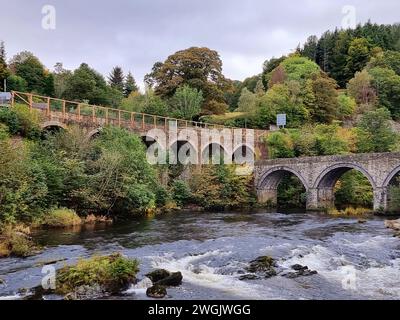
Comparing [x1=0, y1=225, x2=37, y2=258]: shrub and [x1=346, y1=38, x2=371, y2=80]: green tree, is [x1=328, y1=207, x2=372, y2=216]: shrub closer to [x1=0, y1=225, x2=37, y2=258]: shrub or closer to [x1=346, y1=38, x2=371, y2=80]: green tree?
[x1=0, y1=225, x2=37, y2=258]: shrub

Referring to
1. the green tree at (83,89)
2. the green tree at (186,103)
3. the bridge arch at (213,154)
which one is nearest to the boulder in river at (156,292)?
the bridge arch at (213,154)

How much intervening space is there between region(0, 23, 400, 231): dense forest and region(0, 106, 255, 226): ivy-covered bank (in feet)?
0.24

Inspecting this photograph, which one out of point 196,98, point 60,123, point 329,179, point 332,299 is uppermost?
point 196,98

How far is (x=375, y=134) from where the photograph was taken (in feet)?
165

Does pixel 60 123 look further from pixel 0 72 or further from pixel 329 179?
pixel 329 179

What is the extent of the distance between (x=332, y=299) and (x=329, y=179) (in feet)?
96.3

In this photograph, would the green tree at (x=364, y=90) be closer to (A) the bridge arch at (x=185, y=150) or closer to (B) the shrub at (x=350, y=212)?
(B) the shrub at (x=350, y=212)

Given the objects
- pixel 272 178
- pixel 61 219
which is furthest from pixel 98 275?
pixel 272 178

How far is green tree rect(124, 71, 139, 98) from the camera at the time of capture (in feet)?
282

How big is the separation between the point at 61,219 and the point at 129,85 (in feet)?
207

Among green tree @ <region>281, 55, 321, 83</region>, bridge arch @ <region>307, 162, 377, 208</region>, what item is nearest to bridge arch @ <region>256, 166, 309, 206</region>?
bridge arch @ <region>307, 162, 377, 208</region>

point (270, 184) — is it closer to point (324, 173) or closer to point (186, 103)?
point (324, 173)
